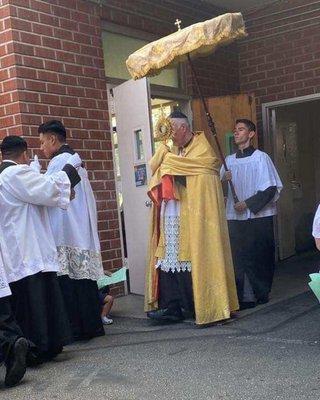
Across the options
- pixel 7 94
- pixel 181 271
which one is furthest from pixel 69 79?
pixel 181 271

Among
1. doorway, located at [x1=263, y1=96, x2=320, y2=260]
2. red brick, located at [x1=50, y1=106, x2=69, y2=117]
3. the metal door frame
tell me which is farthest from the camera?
doorway, located at [x1=263, y1=96, x2=320, y2=260]

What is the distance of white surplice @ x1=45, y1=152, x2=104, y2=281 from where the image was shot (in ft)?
15.2

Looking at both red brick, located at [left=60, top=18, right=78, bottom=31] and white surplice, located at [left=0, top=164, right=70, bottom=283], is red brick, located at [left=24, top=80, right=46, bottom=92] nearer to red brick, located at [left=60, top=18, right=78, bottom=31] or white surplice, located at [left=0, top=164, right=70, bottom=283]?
red brick, located at [left=60, top=18, right=78, bottom=31]

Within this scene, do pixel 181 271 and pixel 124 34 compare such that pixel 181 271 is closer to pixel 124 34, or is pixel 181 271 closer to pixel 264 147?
pixel 124 34

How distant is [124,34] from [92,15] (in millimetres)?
601

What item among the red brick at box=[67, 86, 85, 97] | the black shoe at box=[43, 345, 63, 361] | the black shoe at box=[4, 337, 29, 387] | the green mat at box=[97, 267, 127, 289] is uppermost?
the red brick at box=[67, 86, 85, 97]

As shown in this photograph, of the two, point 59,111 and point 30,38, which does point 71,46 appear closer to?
point 30,38

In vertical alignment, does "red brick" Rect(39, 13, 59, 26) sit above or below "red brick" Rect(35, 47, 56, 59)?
above

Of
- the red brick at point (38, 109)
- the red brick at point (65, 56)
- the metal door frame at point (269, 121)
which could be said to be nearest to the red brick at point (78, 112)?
the red brick at point (38, 109)

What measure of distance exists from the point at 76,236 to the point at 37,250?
60 centimetres

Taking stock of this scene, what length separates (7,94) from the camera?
5430mm


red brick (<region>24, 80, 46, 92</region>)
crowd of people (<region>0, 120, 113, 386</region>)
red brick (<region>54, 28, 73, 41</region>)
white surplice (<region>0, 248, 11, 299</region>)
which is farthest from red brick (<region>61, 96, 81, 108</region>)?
white surplice (<region>0, 248, 11, 299</region>)

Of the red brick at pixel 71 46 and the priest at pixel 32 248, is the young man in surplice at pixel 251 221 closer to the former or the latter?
the red brick at pixel 71 46

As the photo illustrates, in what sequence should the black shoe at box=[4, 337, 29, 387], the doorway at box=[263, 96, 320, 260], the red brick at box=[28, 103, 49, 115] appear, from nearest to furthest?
1. the black shoe at box=[4, 337, 29, 387]
2. the red brick at box=[28, 103, 49, 115]
3. the doorway at box=[263, 96, 320, 260]
